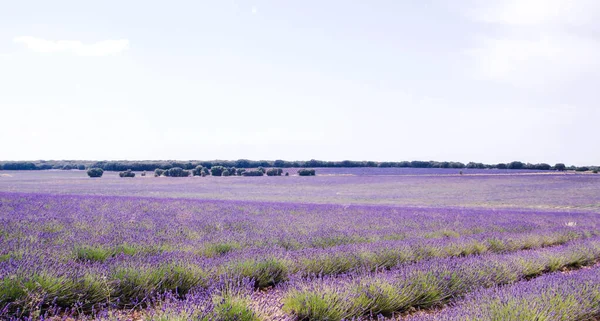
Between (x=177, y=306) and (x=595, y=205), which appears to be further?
(x=595, y=205)

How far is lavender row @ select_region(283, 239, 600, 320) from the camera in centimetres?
355

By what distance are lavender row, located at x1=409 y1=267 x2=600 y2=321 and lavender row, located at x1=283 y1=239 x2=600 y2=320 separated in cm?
49

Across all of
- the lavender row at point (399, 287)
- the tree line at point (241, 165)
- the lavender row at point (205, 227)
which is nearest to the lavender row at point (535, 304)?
the lavender row at point (399, 287)

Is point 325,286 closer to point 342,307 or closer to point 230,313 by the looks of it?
point 342,307

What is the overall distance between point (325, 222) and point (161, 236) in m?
4.15

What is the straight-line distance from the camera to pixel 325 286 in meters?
3.74

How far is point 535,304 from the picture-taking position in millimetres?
3467

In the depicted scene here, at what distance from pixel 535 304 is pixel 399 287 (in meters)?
1.19

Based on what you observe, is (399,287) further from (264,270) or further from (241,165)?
(241,165)

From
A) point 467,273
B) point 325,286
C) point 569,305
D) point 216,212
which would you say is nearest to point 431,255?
point 467,273

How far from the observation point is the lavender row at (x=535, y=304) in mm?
3213

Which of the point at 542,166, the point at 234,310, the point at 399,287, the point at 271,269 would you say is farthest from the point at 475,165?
the point at 234,310

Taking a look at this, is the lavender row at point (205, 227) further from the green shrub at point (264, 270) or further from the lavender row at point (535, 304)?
the lavender row at point (535, 304)

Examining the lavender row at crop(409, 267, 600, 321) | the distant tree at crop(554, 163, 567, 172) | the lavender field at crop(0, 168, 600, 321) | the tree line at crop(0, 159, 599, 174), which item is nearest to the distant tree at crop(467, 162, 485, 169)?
the tree line at crop(0, 159, 599, 174)
